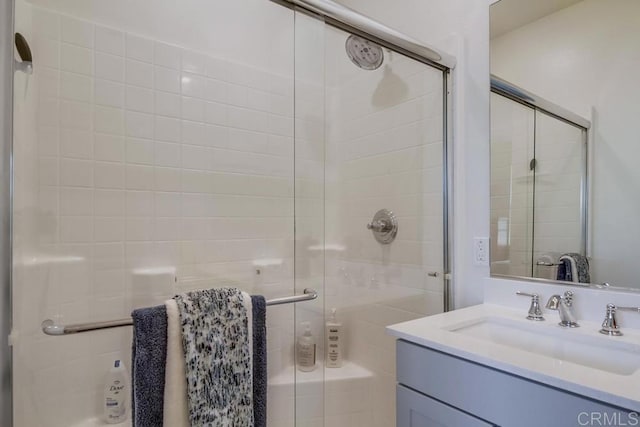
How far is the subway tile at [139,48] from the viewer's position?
145 cm

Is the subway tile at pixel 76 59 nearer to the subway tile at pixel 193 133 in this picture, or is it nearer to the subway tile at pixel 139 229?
the subway tile at pixel 193 133

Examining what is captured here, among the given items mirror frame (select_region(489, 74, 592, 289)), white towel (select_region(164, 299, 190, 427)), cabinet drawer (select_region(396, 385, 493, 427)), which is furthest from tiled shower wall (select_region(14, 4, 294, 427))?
mirror frame (select_region(489, 74, 592, 289))

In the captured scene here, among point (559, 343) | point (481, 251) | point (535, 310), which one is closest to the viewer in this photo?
point (559, 343)

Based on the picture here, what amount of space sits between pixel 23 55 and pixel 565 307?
6.03 ft

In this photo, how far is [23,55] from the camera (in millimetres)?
1043

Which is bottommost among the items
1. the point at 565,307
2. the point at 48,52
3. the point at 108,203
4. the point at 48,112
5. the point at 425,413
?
the point at 425,413

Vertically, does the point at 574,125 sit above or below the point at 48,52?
below

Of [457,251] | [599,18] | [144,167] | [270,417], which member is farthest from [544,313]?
[144,167]

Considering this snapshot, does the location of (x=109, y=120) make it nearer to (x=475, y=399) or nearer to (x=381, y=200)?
(x=381, y=200)

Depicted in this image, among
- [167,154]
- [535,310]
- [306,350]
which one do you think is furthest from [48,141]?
[535,310]

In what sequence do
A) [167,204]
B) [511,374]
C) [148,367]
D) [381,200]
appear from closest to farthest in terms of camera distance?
[511,374]
[148,367]
[167,204]
[381,200]

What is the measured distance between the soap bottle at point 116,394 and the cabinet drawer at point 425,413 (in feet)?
3.52

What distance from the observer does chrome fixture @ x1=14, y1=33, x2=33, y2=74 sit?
977 millimetres

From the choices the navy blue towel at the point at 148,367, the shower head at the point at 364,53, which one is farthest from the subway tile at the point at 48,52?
the shower head at the point at 364,53
